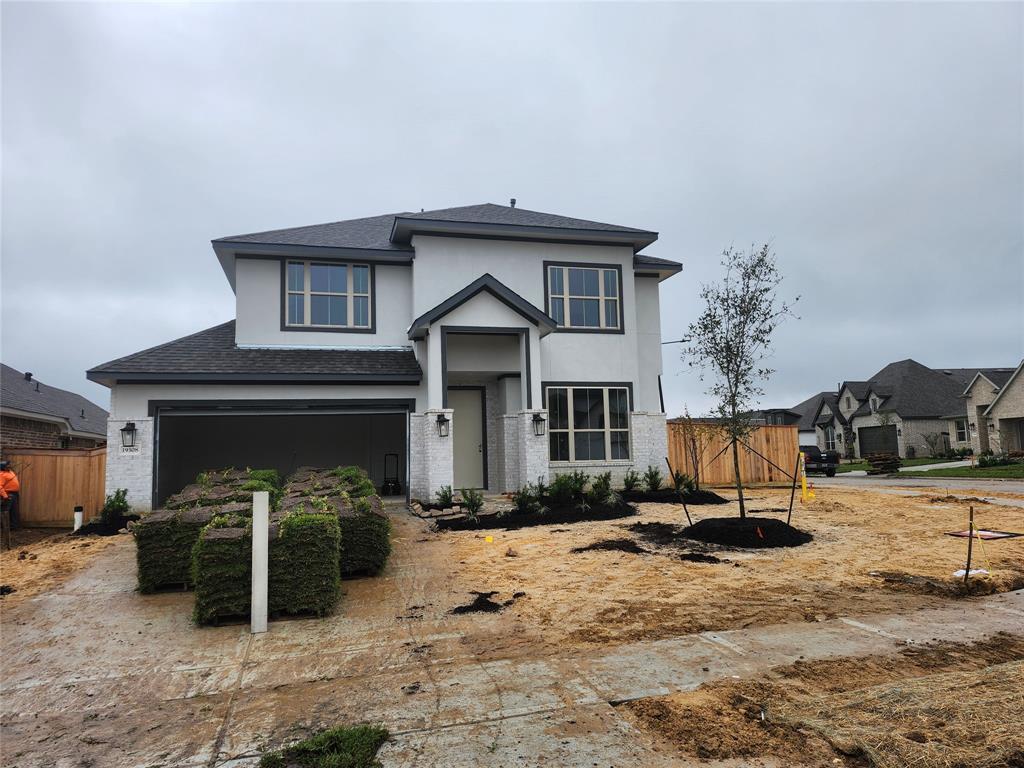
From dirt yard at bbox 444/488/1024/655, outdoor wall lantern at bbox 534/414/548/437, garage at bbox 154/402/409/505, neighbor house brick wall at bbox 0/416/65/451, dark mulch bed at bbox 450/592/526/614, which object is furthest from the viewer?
neighbor house brick wall at bbox 0/416/65/451

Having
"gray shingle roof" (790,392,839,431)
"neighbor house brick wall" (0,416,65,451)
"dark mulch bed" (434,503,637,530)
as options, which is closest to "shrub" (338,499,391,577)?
"dark mulch bed" (434,503,637,530)

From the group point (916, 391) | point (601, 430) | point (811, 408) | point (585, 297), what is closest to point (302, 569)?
point (601, 430)

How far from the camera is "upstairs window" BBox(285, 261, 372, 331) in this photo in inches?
585

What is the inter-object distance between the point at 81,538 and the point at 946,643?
1333cm

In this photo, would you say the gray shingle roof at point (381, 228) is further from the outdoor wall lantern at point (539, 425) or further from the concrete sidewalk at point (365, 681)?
the concrete sidewalk at point (365, 681)

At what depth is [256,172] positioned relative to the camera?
22578mm

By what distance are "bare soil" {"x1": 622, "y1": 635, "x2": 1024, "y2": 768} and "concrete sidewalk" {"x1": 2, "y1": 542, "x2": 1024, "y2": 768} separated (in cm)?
21

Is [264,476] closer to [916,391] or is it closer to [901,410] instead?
[901,410]

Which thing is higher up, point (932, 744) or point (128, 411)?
point (128, 411)

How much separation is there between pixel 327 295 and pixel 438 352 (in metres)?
3.59

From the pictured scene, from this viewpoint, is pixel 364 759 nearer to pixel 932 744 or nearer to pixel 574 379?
pixel 932 744

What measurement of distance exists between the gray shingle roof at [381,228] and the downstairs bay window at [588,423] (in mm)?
4444

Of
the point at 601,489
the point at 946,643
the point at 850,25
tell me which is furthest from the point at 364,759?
the point at 850,25

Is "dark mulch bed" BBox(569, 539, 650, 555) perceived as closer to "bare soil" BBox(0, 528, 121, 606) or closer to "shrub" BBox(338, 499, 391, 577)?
"shrub" BBox(338, 499, 391, 577)
